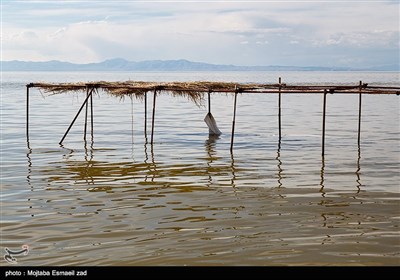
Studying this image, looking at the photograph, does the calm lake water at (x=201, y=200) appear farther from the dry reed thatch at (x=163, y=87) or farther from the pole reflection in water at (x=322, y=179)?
the dry reed thatch at (x=163, y=87)

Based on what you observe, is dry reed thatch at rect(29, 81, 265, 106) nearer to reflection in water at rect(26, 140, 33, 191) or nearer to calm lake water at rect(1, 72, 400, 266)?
calm lake water at rect(1, 72, 400, 266)

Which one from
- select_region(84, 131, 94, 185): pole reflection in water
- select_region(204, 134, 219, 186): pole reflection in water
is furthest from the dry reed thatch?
select_region(84, 131, 94, 185): pole reflection in water

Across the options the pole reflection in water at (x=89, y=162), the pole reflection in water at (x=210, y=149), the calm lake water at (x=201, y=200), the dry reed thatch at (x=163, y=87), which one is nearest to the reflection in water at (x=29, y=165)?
the calm lake water at (x=201, y=200)

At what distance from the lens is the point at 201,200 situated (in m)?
11.9

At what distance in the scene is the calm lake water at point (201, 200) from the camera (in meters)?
8.66

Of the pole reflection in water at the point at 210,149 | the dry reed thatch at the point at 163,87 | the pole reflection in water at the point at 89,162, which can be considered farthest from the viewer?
the dry reed thatch at the point at 163,87

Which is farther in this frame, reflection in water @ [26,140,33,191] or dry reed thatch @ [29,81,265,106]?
dry reed thatch @ [29,81,265,106]

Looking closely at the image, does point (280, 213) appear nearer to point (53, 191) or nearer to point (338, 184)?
point (338, 184)

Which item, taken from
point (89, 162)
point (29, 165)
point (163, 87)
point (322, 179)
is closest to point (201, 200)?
point (322, 179)

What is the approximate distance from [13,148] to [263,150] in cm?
876

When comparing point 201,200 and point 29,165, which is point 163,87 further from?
point 201,200

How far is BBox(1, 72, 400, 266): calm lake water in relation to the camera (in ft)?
28.4

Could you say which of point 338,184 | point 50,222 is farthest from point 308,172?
point 50,222
